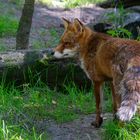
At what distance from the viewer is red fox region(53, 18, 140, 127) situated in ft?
15.6

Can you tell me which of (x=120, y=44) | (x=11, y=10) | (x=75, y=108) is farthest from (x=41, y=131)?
(x=11, y=10)

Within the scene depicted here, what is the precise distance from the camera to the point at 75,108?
6.55 m

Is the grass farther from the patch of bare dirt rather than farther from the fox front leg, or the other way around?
the fox front leg

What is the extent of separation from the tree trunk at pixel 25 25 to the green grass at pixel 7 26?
249cm

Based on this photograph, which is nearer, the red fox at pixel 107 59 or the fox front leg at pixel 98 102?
the red fox at pixel 107 59

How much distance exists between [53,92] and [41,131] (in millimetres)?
1474

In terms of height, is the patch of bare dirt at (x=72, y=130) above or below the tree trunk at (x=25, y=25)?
below

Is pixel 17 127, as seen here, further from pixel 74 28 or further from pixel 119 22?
pixel 119 22

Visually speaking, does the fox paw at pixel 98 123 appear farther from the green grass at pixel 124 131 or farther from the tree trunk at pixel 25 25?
the tree trunk at pixel 25 25

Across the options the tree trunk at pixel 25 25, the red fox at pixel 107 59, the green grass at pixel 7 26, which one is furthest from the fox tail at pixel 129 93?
the green grass at pixel 7 26

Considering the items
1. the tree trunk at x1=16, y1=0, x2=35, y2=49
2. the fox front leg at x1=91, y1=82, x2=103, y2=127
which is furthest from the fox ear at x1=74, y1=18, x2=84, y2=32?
the tree trunk at x1=16, y1=0, x2=35, y2=49

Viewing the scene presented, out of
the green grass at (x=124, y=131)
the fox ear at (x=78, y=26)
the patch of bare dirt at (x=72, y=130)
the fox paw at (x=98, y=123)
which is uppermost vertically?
the fox ear at (x=78, y=26)

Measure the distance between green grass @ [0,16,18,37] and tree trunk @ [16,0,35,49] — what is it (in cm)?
249

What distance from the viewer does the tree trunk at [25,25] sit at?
330 inches
